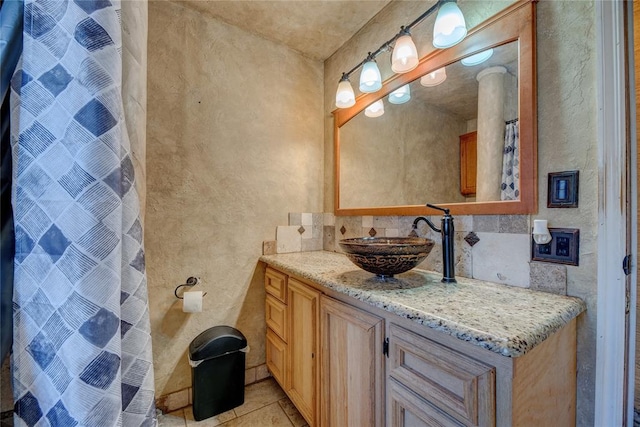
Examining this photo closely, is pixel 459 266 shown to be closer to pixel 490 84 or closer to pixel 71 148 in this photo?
pixel 490 84

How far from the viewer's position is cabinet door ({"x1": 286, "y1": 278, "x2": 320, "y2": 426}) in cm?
123

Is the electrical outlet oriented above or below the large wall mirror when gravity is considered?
below

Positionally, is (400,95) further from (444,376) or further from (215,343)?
(215,343)

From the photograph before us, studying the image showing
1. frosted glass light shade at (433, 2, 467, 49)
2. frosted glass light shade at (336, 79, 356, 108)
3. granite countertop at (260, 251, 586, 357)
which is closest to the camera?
granite countertop at (260, 251, 586, 357)

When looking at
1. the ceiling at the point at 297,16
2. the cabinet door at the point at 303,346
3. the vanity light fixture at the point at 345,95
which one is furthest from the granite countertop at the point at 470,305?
the ceiling at the point at 297,16

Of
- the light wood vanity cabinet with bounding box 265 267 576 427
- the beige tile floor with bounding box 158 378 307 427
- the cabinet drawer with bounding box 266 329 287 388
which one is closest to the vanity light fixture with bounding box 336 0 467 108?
the light wood vanity cabinet with bounding box 265 267 576 427

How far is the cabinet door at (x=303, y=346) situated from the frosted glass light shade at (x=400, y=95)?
3.80 feet

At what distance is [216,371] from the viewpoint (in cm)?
146

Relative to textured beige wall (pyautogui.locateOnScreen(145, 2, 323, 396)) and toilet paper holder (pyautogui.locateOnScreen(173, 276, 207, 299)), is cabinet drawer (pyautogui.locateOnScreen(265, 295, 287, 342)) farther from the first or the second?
toilet paper holder (pyautogui.locateOnScreen(173, 276, 207, 299))

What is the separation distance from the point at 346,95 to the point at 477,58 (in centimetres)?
77

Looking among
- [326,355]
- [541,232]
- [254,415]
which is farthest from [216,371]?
[541,232]

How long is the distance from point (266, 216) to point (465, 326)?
1427 millimetres

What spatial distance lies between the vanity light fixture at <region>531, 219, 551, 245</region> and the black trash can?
152cm

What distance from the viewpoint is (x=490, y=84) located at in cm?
107
